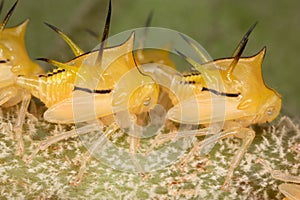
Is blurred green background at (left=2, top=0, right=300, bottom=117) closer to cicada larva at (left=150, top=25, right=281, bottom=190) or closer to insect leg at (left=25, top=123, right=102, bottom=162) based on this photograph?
cicada larva at (left=150, top=25, right=281, bottom=190)

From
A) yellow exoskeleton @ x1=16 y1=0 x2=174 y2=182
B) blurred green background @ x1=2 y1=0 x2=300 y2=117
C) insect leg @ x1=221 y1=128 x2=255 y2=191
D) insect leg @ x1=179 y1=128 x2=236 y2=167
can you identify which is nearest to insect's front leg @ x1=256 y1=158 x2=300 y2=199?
insect leg @ x1=221 y1=128 x2=255 y2=191

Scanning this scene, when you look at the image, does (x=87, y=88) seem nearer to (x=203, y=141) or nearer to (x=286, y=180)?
(x=203, y=141)

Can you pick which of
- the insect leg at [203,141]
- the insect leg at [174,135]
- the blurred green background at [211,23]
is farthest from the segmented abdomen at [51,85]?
the blurred green background at [211,23]

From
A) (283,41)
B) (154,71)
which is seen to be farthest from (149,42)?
(283,41)

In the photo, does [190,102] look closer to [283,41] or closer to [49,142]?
[49,142]

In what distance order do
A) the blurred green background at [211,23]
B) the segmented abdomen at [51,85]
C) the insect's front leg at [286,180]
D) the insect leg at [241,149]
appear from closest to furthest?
the insect's front leg at [286,180], the insect leg at [241,149], the segmented abdomen at [51,85], the blurred green background at [211,23]

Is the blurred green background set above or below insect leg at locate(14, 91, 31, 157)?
above

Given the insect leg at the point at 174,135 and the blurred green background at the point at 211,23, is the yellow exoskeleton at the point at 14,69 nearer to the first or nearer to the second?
the insect leg at the point at 174,135
